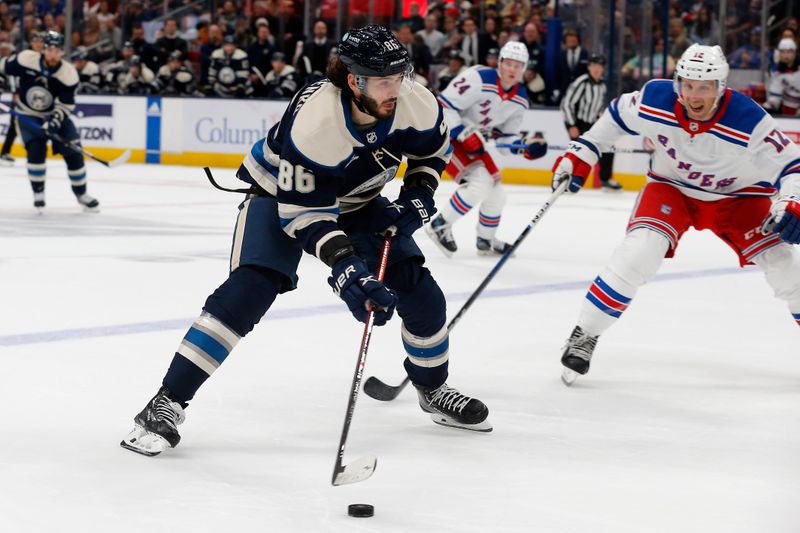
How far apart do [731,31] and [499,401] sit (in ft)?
28.3

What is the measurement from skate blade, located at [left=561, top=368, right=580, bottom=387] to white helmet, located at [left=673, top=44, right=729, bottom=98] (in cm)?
87

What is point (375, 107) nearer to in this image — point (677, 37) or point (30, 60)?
point (30, 60)

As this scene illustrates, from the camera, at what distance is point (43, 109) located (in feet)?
26.5

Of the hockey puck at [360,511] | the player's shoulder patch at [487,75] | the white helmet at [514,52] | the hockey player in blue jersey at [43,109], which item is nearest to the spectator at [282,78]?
the hockey player in blue jersey at [43,109]

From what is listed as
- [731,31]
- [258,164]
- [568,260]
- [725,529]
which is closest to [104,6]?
[731,31]

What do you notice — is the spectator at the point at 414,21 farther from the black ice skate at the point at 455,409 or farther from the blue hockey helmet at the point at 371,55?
the blue hockey helmet at the point at 371,55

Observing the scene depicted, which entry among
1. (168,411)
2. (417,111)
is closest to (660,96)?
(417,111)

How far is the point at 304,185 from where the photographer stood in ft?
8.15

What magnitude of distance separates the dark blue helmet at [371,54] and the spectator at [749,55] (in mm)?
9132

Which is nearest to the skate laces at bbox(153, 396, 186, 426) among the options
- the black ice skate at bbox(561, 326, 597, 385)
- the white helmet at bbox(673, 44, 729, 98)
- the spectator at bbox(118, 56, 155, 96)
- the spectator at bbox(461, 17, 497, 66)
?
the black ice skate at bbox(561, 326, 597, 385)

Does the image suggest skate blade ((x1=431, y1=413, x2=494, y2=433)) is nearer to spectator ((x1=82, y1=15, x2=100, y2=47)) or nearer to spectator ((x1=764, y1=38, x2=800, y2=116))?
spectator ((x1=764, y1=38, x2=800, y2=116))

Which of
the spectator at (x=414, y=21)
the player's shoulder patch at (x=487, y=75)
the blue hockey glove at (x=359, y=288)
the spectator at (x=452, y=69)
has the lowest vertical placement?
the spectator at (x=452, y=69)

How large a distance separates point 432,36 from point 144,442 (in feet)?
34.7

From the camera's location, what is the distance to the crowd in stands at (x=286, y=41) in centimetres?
1104
